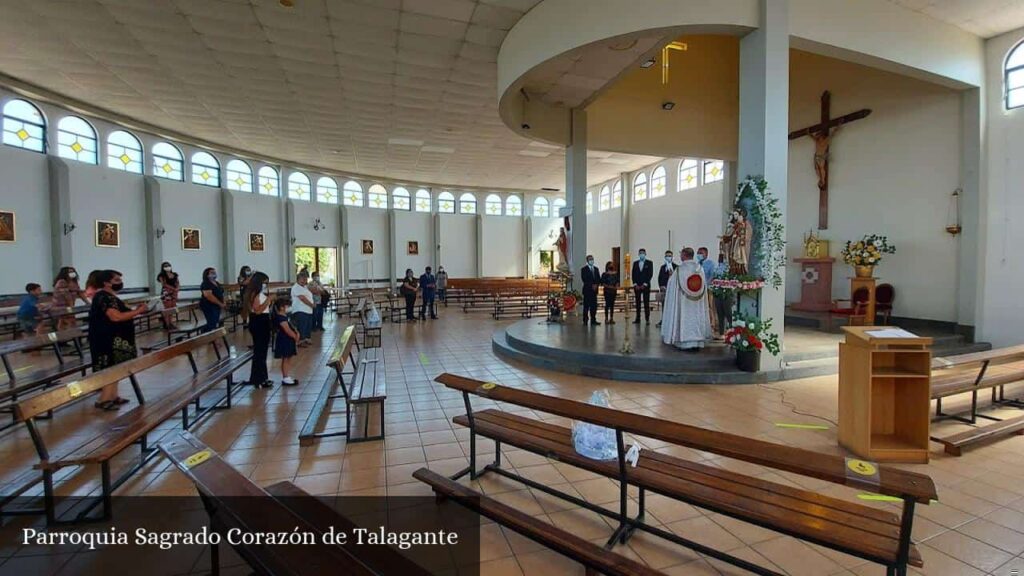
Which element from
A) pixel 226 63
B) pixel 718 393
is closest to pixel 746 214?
pixel 718 393

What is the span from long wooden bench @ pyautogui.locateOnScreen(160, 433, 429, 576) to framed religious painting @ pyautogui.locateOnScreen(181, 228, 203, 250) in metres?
14.5

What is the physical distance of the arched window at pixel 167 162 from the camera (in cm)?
1287

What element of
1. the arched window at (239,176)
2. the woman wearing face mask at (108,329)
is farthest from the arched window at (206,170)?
the woman wearing face mask at (108,329)

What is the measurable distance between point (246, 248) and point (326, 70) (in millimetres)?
9765

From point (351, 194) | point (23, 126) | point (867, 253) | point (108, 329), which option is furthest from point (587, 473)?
point (351, 194)

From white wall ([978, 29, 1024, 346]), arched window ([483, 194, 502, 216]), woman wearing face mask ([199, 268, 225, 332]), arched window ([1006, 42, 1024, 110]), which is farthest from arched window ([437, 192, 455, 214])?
arched window ([1006, 42, 1024, 110])

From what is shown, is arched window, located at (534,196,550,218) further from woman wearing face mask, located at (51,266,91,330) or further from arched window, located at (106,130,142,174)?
woman wearing face mask, located at (51,266,91,330)

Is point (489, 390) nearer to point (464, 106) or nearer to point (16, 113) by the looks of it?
point (464, 106)

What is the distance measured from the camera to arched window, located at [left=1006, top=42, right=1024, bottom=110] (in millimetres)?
6699

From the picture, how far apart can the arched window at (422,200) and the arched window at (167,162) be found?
916cm

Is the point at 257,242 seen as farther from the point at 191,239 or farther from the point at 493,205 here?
the point at 493,205

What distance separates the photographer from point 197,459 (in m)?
1.78

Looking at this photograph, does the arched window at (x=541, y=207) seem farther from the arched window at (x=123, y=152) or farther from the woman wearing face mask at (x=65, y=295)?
the woman wearing face mask at (x=65, y=295)

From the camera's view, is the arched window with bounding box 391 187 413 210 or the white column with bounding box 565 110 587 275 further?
the arched window with bounding box 391 187 413 210
